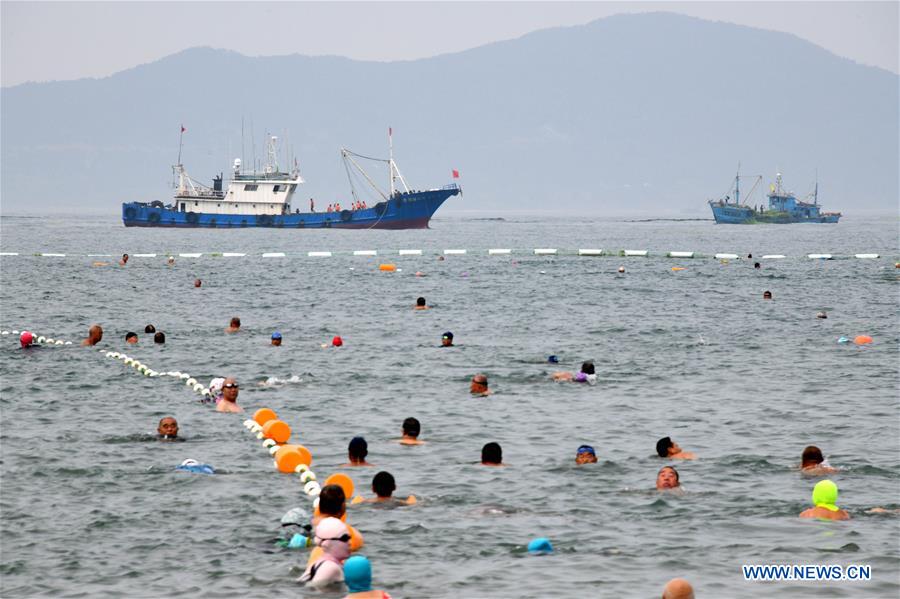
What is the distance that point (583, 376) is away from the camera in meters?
35.5

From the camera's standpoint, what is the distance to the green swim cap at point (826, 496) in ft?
71.5

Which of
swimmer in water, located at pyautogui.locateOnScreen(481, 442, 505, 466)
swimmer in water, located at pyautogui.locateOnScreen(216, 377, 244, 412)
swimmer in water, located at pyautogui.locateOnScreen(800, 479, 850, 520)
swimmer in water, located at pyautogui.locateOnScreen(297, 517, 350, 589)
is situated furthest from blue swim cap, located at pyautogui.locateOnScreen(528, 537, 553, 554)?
swimmer in water, located at pyautogui.locateOnScreen(216, 377, 244, 412)

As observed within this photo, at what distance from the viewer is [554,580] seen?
18.7 meters

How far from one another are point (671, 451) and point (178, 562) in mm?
10780

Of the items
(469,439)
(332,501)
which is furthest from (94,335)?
(332,501)

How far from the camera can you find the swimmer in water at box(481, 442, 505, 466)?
25.2 meters

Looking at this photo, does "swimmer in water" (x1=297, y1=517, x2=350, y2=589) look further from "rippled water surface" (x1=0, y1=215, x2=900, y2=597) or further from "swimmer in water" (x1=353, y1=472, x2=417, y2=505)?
"swimmer in water" (x1=353, y1=472, x2=417, y2=505)

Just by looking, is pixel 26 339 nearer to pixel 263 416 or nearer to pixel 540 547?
pixel 263 416

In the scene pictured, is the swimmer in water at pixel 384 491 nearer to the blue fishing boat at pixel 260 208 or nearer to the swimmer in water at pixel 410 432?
the swimmer in water at pixel 410 432

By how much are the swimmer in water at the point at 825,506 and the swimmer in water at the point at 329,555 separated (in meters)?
8.21

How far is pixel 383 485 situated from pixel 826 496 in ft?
24.9

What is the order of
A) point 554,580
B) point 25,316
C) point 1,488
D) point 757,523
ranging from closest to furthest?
point 554,580
point 757,523
point 1,488
point 25,316

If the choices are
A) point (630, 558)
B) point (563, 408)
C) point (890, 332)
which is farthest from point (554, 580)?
point (890, 332)

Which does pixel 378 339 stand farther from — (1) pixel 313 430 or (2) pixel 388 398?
(1) pixel 313 430
